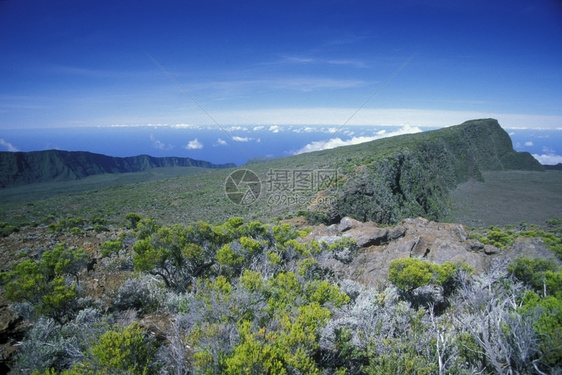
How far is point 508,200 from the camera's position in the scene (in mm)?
43594

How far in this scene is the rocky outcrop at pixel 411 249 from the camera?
8422mm

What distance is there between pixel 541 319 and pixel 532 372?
921 mm

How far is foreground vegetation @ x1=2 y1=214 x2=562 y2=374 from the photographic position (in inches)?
147

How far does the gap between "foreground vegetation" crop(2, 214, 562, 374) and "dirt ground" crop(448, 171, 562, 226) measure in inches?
1245

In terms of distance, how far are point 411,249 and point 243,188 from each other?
2519cm

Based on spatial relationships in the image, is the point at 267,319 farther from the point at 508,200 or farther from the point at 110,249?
the point at 508,200

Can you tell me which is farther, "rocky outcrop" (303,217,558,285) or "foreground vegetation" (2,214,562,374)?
"rocky outcrop" (303,217,558,285)

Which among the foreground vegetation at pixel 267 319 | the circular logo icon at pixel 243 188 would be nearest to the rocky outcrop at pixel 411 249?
the foreground vegetation at pixel 267 319

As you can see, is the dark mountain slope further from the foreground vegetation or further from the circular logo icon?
the foreground vegetation

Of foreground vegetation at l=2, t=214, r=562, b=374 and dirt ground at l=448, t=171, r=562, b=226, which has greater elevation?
foreground vegetation at l=2, t=214, r=562, b=374

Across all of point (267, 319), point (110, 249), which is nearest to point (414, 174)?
point (110, 249)

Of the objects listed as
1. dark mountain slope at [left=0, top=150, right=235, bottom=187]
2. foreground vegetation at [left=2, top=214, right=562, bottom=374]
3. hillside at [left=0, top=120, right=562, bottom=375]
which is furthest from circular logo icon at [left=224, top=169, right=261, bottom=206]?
dark mountain slope at [left=0, top=150, right=235, bottom=187]

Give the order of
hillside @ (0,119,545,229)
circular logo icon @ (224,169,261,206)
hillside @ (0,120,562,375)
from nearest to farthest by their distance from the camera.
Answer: hillside @ (0,120,562,375), hillside @ (0,119,545,229), circular logo icon @ (224,169,261,206)

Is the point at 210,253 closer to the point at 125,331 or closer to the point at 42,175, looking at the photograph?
the point at 125,331
